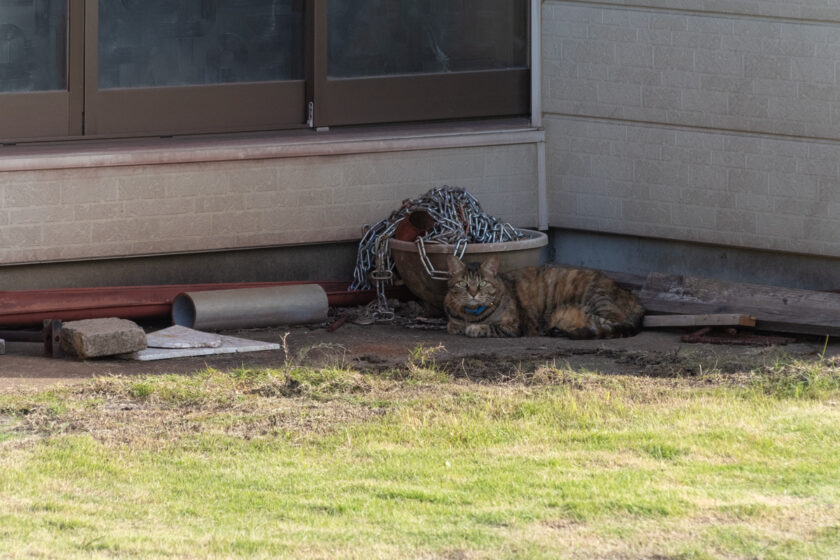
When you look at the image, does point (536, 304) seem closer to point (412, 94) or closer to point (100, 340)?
point (412, 94)

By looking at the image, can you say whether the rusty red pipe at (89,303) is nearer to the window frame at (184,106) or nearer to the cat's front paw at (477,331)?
the window frame at (184,106)

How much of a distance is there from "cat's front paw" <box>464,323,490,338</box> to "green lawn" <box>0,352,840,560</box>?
155cm

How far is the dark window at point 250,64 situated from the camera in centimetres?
953

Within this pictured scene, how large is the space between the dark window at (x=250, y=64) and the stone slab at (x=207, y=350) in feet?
6.52

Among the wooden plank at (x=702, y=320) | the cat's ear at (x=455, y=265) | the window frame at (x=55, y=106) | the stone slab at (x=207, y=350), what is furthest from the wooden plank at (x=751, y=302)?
the window frame at (x=55, y=106)

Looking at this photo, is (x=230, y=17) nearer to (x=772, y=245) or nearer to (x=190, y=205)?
(x=190, y=205)

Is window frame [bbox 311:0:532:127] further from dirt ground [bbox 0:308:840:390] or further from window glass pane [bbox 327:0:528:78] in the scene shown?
dirt ground [bbox 0:308:840:390]

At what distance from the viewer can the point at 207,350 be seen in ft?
28.1

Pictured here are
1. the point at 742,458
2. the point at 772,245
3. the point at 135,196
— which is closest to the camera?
the point at 742,458

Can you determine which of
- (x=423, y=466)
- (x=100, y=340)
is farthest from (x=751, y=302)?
(x=100, y=340)

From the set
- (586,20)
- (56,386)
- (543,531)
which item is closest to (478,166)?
(586,20)

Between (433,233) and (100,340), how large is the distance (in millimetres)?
2773

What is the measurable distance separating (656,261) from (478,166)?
1.63 meters

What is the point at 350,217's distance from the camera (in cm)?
1054
